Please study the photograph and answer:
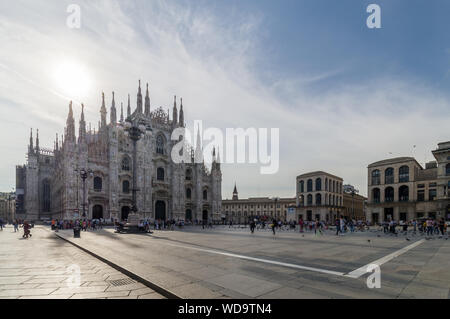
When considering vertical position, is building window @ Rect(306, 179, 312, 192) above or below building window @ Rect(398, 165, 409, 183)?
below

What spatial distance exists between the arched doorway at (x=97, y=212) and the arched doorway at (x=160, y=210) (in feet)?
33.2

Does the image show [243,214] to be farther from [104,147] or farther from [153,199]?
[104,147]

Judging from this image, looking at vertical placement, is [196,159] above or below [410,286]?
above

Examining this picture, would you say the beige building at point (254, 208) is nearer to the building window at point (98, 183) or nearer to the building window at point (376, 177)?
the building window at point (376, 177)

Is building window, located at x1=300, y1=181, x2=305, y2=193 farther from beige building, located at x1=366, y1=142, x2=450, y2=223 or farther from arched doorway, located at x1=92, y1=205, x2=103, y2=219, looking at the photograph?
arched doorway, located at x1=92, y1=205, x2=103, y2=219

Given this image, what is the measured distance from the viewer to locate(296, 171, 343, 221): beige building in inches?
2197

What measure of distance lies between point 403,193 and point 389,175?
408 centimetres

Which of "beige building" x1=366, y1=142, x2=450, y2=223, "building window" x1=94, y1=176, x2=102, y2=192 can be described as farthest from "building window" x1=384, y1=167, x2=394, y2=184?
"building window" x1=94, y1=176, x2=102, y2=192

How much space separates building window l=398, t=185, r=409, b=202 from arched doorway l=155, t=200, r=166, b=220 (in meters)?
46.3

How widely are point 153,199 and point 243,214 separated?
144ft

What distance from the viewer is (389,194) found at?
153ft

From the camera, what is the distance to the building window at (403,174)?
44494 mm

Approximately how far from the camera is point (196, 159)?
51781 mm
